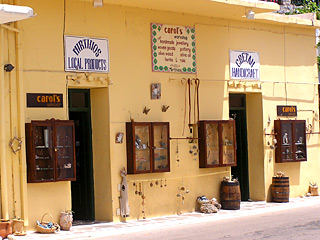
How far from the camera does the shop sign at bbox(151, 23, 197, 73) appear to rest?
52.5ft

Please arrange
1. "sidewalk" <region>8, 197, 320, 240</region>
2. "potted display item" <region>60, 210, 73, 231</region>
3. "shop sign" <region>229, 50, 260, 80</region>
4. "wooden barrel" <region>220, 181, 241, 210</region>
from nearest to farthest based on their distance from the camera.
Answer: "sidewalk" <region>8, 197, 320, 240</region> → "potted display item" <region>60, 210, 73, 231</region> → "wooden barrel" <region>220, 181, 241, 210</region> → "shop sign" <region>229, 50, 260, 80</region>

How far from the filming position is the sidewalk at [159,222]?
43.4 feet

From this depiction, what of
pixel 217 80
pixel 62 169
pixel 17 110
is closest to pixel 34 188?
pixel 62 169

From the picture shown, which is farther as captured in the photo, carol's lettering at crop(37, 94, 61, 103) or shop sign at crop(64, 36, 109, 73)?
shop sign at crop(64, 36, 109, 73)

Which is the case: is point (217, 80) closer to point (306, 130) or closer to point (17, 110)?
point (306, 130)

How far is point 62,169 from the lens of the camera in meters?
14.0

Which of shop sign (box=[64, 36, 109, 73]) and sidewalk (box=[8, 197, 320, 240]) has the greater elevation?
shop sign (box=[64, 36, 109, 73])

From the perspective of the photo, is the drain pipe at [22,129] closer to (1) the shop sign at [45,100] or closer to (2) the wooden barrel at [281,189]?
(1) the shop sign at [45,100]

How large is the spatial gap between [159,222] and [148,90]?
9.79 ft

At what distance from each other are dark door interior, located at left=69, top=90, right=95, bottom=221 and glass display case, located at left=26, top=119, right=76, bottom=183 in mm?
1204

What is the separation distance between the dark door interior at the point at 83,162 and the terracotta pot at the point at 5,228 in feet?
9.06

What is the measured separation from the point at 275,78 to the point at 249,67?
44.4 inches

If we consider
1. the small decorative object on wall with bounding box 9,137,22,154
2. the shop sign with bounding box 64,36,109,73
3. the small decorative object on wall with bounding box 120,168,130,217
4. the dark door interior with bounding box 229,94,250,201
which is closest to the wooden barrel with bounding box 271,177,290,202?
the dark door interior with bounding box 229,94,250,201

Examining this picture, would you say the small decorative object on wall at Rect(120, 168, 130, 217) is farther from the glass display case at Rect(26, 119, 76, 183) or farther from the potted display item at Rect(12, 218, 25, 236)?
the potted display item at Rect(12, 218, 25, 236)
